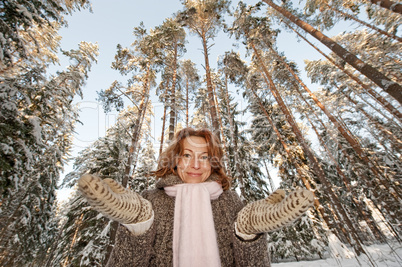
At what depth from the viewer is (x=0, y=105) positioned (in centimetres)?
513

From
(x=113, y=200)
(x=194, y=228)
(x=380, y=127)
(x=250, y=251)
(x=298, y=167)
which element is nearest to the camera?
(x=113, y=200)

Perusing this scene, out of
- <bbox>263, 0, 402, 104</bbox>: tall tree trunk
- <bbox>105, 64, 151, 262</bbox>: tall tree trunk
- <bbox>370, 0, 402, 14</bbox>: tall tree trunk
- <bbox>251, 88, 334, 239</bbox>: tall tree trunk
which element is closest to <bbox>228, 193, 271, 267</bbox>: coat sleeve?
<bbox>263, 0, 402, 104</bbox>: tall tree trunk

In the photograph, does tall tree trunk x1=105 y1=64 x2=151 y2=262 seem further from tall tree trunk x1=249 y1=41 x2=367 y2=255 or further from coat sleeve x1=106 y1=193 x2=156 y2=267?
tall tree trunk x1=249 y1=41 x2=367 y2=255

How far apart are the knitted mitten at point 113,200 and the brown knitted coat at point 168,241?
1.18 ft

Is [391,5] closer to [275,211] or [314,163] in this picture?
[314,163]

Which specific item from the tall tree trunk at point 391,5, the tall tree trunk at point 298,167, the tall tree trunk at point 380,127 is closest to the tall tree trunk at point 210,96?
the tall tree trunk at point 391,5

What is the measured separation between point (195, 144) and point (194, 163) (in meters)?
0.34

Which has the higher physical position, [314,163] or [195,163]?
[314,163]

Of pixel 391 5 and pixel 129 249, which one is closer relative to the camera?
pixel 129 249

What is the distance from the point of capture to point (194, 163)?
90.8 inches

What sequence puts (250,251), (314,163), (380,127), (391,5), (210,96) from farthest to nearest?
(380,127), (314,163), (210,96), (391,5), (250,251)

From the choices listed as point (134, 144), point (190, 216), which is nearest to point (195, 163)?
point (190, 216)

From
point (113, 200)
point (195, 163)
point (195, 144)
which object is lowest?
point (113, 200)

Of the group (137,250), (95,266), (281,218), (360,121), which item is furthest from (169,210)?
(360,121)
